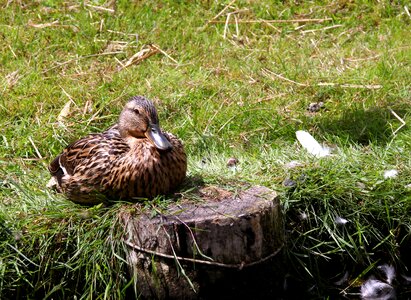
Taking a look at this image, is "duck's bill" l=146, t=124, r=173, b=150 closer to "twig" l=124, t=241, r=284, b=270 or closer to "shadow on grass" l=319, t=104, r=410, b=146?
"twig" l=124, t=241, r=284, b=270

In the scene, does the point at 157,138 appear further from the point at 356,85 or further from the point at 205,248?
the point at 356,85

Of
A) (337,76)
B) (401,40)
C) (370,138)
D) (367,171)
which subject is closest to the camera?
(367,171)

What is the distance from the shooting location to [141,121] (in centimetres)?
491

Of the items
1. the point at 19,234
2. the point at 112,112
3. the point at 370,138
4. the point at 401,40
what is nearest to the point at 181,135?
the point at 112,112

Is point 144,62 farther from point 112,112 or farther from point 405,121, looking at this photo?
point 405,121

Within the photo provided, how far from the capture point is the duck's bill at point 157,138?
4723 mm

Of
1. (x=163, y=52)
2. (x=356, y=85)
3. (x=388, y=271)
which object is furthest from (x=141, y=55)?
(x=388, y=271)

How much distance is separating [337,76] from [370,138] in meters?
1.14

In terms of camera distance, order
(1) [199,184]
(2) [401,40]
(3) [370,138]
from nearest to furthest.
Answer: (1) [199,184]
(3) [370,138]
(2) [401,40]

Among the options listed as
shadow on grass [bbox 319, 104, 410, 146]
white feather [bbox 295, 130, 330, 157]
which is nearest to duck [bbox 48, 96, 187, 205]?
Result: white feather [bbox 295, 130, 330, 157]

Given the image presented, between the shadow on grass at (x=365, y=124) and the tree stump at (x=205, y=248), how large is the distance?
1.74 m

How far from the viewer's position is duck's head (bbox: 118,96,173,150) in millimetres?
4875

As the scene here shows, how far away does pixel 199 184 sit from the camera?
5.01 metres

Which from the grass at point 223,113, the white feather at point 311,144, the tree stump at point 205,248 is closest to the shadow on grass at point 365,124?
the grass at point 223,113
